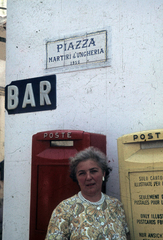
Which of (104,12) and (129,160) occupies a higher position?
(104,12)

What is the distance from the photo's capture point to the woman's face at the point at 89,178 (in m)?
2.12

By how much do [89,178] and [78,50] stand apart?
154 centimetres

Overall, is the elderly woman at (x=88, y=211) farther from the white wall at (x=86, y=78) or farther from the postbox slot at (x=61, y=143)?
the white wall at (x=86, y=78)

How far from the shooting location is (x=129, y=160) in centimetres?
218

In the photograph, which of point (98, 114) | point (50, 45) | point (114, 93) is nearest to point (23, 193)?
point (98, 114)

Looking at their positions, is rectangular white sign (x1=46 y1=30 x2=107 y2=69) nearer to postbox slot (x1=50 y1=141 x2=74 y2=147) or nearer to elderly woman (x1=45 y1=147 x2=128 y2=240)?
postbox slot (x1=50 y1=141 x2=74 y2=147)

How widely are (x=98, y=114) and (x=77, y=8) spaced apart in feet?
3.99

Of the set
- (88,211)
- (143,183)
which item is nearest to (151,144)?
(143,183)

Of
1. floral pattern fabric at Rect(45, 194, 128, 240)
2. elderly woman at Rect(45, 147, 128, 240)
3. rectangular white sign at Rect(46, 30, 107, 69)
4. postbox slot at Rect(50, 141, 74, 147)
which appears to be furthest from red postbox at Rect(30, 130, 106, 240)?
rectangular white sign at Rect(46, 30, 107, 69)

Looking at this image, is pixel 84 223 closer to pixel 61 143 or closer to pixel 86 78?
pixel 61 143

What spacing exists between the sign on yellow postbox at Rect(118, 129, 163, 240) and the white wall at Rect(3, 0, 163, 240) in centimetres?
55

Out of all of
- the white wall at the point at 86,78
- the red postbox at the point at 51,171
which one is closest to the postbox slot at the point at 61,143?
the red postbox at the point at 51,171

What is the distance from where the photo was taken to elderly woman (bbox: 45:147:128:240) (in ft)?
6.44

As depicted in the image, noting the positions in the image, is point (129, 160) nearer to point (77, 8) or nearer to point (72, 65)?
point (72, 65)
